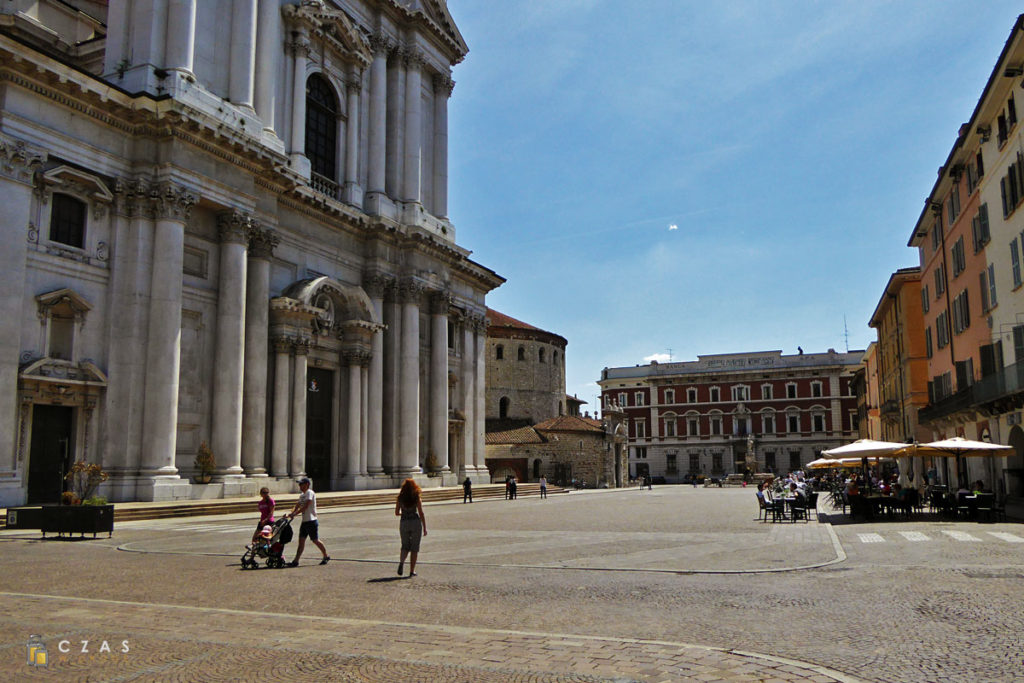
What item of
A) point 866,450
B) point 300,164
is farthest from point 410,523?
point 300,164

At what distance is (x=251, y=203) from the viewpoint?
28.7m

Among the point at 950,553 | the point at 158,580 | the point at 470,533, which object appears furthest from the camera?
the point at 470,533

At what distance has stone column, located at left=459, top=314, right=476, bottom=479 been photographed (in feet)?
145

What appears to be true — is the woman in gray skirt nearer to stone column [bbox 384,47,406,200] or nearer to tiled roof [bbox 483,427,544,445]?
stone column [bbox 384,47,406,200]

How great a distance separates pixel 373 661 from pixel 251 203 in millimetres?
24841

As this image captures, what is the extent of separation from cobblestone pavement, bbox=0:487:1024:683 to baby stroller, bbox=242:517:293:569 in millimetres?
454

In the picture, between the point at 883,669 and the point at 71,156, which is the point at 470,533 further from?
the point at 71,156

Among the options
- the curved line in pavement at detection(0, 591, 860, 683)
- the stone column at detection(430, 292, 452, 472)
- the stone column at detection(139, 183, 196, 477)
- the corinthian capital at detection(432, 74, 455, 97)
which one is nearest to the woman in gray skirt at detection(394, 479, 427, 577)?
the curved line in pavement at detection(0, 591, 860, 683)

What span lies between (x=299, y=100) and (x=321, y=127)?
296cm

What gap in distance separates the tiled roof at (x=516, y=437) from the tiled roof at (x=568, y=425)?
96 centimetres

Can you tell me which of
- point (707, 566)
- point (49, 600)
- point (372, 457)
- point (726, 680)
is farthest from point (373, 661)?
point (372, 457)

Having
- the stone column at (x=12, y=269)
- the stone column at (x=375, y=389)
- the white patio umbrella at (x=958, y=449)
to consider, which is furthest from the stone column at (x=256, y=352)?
the white patio umbrella at (x=958, y=449)

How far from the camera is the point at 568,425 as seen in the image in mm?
65500

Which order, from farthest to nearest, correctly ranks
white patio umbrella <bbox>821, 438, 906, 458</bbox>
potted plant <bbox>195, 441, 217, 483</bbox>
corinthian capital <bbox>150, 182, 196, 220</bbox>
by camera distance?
potted plant <bbox>195, 441, 217, 483</bbox>
corinthian capital <bbox>150, 182, 196, 220</bbox>
white patio umbrella <bbox>821, 438, 906, 458</bbox>
